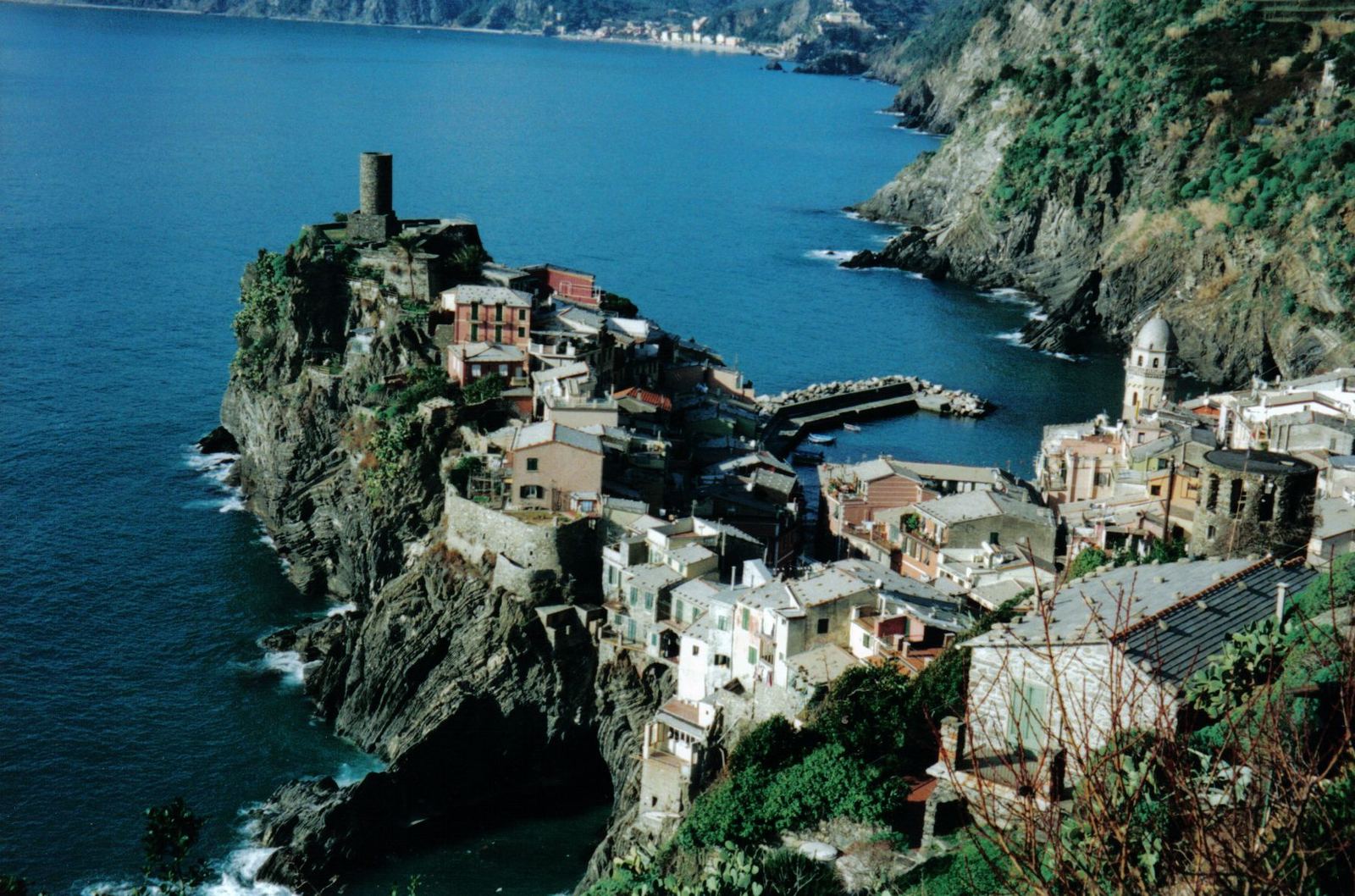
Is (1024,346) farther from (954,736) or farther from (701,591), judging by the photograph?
(954,736)

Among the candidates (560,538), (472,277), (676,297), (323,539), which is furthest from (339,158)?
(560,538)

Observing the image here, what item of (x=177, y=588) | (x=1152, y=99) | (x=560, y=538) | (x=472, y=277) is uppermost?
(x=1152, y=99)

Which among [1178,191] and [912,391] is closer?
[912,391]

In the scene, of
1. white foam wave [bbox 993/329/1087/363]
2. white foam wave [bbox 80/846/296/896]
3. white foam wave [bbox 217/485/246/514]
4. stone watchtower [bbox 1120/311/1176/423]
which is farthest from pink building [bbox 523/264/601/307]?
white foam wave [bbox 993/329/1087/363]

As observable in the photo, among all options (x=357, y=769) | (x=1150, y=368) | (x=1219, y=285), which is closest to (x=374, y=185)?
(x=357, y=769)

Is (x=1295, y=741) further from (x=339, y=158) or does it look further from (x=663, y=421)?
(x=339, y=158)

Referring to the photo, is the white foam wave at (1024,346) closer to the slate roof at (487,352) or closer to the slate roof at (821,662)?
the slate roof at (487,352)

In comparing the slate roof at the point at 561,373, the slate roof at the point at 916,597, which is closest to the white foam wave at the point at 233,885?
the slate roof at the point at 916,597
